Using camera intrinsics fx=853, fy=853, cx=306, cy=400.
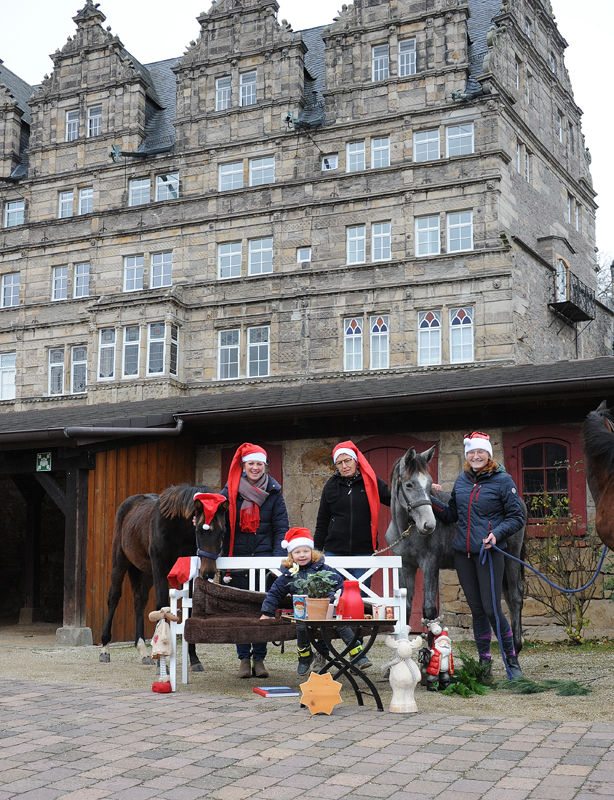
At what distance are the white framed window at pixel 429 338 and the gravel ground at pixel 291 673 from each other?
1804 cm

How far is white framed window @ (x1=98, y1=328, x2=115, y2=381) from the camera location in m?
30.5

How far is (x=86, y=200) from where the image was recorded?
108 ft

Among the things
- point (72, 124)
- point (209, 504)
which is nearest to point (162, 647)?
point (209, 504)

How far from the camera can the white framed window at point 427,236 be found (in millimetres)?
27436

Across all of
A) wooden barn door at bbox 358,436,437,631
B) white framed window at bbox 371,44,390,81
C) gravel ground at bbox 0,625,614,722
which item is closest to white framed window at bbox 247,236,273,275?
white framed window at bbox 371,44,390,81

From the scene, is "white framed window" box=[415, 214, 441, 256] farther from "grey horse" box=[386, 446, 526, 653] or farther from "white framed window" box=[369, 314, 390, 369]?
"grey horse" box=[386, 446, 526, 653]

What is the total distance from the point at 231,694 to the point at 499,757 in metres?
2.51

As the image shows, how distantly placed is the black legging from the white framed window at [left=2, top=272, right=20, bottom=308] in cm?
3045

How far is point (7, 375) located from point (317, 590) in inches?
1188

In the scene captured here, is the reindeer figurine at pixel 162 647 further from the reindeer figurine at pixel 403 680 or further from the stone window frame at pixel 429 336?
the stone window frame at pixel 429 336

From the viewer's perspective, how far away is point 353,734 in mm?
4785

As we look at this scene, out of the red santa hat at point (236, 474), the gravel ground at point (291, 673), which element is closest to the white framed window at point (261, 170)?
the gravel ground at point (291, 673)

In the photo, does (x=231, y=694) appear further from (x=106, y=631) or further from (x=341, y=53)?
(x=341, y=53)

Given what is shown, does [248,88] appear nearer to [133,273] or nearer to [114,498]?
[133,273]
